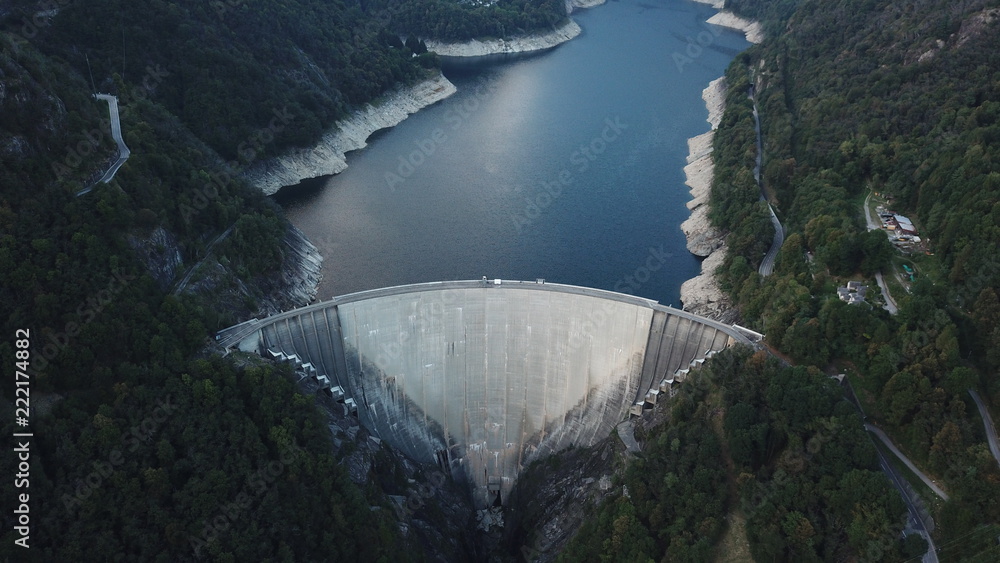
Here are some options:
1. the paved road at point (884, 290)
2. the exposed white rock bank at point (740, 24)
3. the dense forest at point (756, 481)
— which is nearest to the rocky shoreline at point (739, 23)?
the exposed white rock bank at point (740, 24)

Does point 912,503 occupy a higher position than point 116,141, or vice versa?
point 116,141

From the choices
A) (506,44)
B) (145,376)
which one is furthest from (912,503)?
(506,44)

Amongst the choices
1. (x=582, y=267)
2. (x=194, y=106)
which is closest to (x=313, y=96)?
(x=194, y=106)

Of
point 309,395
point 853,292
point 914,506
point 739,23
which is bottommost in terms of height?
point 739,23

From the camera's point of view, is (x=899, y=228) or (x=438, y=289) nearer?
(x=438, y=289)

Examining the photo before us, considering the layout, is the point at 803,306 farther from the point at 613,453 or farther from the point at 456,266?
the point at 456,266

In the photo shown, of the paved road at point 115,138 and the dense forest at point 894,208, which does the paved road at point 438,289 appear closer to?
the dense forest at point 894,208

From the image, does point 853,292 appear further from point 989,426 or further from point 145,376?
point 145,376
